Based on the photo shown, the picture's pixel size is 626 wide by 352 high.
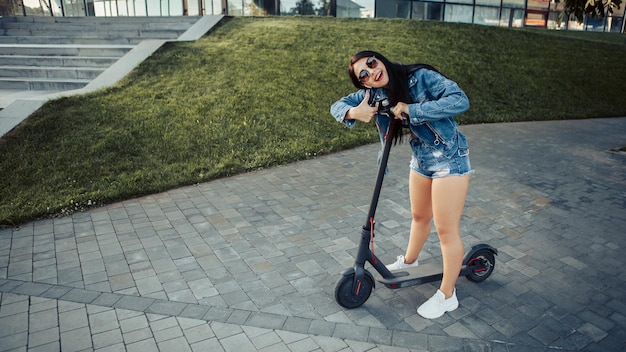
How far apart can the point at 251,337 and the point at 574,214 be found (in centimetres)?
412

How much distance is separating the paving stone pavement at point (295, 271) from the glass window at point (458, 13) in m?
18.3

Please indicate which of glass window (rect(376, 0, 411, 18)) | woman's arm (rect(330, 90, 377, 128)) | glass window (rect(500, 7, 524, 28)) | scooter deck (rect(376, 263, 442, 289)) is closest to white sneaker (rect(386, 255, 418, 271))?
scooter deck (rect(376, 263, 442, 289))

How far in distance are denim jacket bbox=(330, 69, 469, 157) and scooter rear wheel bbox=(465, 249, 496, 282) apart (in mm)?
1086

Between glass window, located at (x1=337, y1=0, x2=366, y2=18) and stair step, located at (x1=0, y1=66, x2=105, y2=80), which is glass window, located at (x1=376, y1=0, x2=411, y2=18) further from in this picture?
stair step, located at (x1=0, y1=66, x2=105, y2=80)

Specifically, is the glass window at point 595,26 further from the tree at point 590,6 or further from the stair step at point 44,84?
the stair step at point 44,84

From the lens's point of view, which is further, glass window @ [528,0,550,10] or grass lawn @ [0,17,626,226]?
glass window @ [528,0,550,10]

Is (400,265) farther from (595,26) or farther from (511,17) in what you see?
(595,26)

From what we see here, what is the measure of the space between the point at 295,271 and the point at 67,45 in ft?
41.1

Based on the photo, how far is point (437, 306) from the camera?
3398 millimetres

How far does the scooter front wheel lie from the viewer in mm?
3406

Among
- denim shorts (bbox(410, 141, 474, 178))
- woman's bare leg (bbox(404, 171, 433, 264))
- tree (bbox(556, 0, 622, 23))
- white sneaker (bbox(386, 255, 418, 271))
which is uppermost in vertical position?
tree (bbox(556, 0, 622, 23))

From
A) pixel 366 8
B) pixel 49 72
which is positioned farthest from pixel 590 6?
pixel 366 8

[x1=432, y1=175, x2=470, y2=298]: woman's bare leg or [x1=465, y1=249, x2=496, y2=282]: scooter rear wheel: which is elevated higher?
[x1=432, y1=175, x2=470, y2=298]: woman's bare leg

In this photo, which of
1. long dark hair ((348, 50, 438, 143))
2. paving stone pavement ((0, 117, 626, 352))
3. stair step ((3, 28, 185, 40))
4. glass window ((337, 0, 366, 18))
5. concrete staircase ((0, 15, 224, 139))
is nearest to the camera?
long dark hair ((348, 50, 438, 143))
